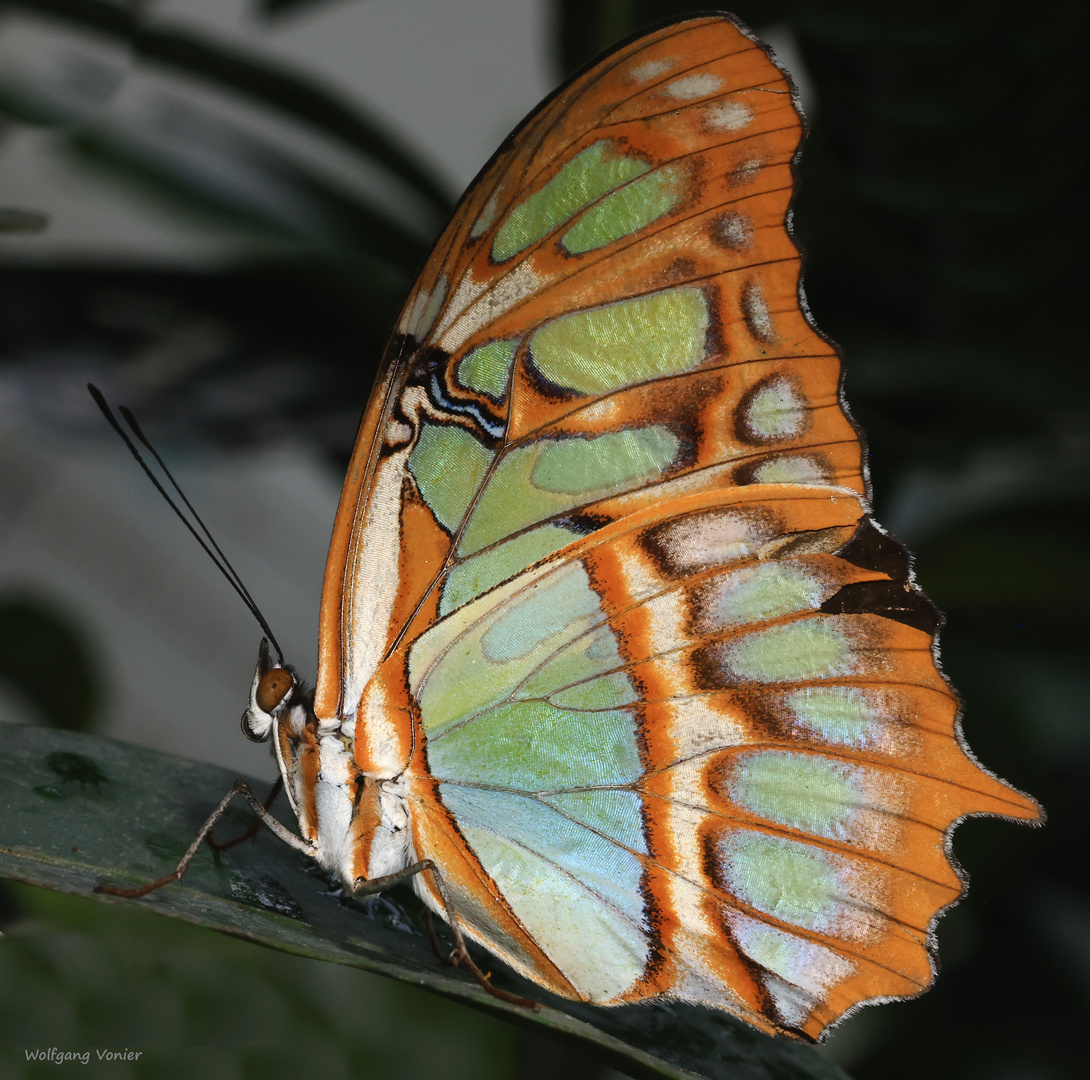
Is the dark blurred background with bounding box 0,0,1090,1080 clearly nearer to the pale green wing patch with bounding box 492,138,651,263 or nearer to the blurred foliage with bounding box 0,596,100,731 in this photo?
the blurred foliage with bounding box 0,596,100,731

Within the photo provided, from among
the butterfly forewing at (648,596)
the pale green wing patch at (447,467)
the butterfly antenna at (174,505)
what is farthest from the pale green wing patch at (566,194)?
the butterfly antenna at (174,505)

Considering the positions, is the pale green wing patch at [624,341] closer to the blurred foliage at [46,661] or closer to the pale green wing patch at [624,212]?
the pale green wing patch at [624,212]

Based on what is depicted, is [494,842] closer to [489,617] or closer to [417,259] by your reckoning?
[489,617]

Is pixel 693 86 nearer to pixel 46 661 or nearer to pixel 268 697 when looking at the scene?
pixel 268 697

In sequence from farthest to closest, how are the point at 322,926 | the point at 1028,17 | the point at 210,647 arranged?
the point at 210,647 < the point at 1028,17 < the point at 322,926

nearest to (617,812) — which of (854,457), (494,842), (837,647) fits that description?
(494,842)

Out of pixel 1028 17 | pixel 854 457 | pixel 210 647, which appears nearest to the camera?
pixel 854 457
